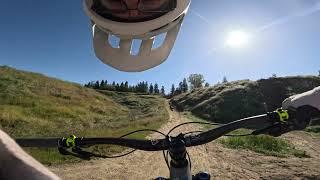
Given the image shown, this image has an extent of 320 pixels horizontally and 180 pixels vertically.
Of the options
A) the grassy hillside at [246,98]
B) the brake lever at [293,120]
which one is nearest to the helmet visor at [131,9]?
the brake lever at [293,120]

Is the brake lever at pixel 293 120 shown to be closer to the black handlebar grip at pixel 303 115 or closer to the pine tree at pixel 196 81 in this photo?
the black handlebar grip at pixel 303 115

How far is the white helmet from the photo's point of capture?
2420 millimetres

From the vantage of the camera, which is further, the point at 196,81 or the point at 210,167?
the point at 196,81

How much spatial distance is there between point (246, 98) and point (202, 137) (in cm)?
6979

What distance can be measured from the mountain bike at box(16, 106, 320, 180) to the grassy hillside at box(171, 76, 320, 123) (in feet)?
187

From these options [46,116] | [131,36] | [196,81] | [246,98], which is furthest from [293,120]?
[196,81]

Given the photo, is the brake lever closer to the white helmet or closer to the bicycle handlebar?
the bicycle handlebar

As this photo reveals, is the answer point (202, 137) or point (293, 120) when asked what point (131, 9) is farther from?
point (293, 120)

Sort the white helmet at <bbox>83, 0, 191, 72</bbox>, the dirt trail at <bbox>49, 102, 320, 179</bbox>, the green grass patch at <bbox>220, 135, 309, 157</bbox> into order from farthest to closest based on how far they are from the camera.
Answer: the green grass patch at <bbox>220, 135, 309, 157</bbox> → the dirt trail at <bbox>49, 102, 320, 179</bbox> → the white helmet at <bbox>83, 0, 191, 72</bbox>

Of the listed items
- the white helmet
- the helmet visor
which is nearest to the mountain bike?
the white helmet

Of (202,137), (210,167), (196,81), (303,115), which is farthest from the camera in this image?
(196,81)

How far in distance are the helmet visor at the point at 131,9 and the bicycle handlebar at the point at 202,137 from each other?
31.4 inches

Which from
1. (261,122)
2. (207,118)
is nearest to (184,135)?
(261,122)

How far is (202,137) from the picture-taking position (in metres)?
2.67
